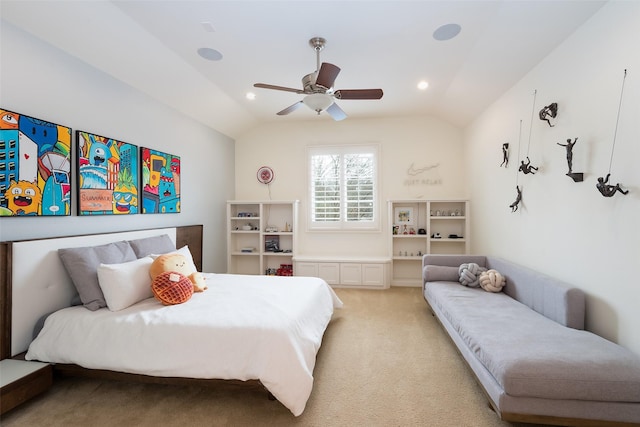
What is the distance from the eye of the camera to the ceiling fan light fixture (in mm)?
2846

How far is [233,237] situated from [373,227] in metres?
2.63

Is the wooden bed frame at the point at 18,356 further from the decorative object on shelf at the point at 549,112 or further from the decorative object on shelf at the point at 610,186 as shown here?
the decorative object on shelf at the point at 549,112

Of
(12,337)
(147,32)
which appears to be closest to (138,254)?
(12,337)

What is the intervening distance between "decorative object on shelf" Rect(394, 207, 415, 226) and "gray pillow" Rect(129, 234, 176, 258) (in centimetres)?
359

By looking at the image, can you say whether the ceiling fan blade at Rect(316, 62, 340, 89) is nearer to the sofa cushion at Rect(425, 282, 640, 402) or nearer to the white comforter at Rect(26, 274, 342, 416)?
the white comforter at Rect(26, 274, 342, 416)

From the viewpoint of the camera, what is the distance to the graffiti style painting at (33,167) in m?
2.14

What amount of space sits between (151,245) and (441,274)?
3376 mm

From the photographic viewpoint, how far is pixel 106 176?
117 inches

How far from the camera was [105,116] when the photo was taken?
2982 mm

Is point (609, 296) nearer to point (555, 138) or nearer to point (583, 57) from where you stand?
point (555, 138)

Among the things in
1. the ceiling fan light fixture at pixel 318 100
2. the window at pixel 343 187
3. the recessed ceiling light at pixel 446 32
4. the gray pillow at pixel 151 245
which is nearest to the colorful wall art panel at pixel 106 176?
the gray pillow at pixel 151 245

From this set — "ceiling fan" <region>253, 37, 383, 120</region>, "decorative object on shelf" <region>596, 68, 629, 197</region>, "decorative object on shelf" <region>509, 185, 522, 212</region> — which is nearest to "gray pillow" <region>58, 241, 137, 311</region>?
"ceiling fan" <region>253, 37, 383, 120</region>

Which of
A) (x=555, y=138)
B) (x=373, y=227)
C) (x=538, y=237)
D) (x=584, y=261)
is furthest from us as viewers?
(x=373, y=227)

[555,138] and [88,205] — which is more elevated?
[555,138]
